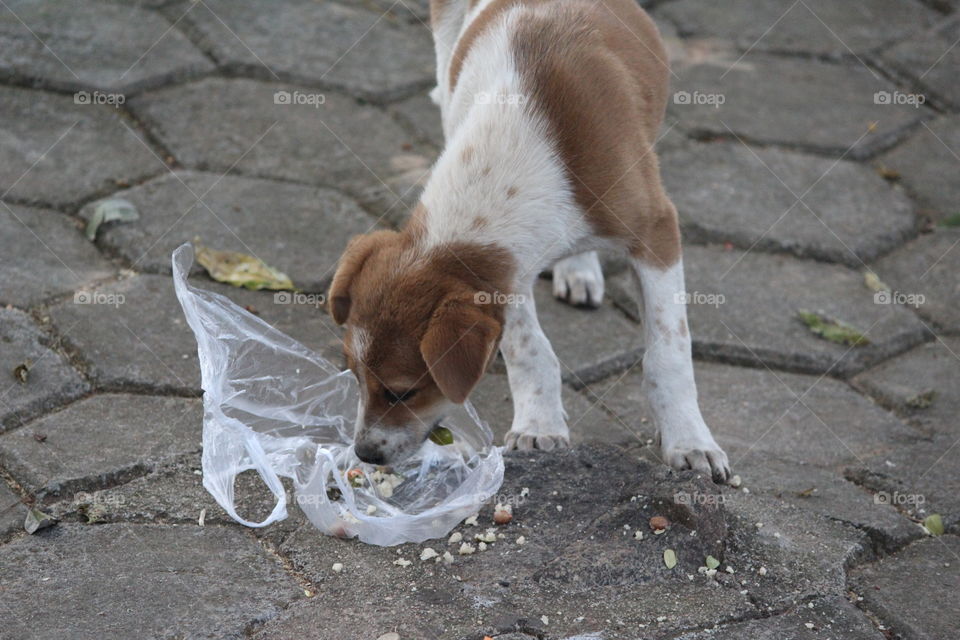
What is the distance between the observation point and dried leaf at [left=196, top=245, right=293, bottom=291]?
4.39m

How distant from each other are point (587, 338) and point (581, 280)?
278 millimetres

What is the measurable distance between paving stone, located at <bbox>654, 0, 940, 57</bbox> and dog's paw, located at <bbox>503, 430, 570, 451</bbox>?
151 inches

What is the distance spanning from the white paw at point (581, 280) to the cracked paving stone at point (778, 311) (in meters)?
0.16

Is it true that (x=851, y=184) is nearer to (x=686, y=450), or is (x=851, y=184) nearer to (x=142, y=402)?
(x=686, y=450)

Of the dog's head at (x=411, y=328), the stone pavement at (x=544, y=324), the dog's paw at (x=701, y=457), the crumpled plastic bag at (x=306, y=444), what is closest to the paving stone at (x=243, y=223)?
the stone pavement at (x=544, y=324)

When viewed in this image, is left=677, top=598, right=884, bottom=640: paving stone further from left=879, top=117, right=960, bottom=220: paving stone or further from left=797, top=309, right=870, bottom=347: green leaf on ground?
left=879, top=117, right=960, bottom=220: paving stone

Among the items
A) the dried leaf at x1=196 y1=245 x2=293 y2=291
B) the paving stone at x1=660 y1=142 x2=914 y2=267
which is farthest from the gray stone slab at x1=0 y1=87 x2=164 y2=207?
the paving stone at x1=660 y1=142 x2=914 y2=267

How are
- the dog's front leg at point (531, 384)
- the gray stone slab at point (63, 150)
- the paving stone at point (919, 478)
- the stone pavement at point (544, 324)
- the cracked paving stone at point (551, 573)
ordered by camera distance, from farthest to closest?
the gray stone slab at point (63, 150)
the dog's front leg at point (531, 384)
the paving stone at point (919, 478)
the stone pavement at point (544, 324)
the cracked paving stone at point (551, 573)

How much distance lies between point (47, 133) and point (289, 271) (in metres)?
1.44

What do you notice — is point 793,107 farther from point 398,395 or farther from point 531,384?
point 398,395

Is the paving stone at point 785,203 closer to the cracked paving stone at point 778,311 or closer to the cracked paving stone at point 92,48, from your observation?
the cracked paving stone at point 778,311

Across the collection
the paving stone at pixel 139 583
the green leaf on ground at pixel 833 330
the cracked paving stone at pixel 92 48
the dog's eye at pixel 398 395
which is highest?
the dog's eye at pixel 398 395

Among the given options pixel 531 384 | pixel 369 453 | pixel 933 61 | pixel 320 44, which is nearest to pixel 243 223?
pixel 531 384

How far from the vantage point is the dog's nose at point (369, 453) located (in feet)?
11.2
